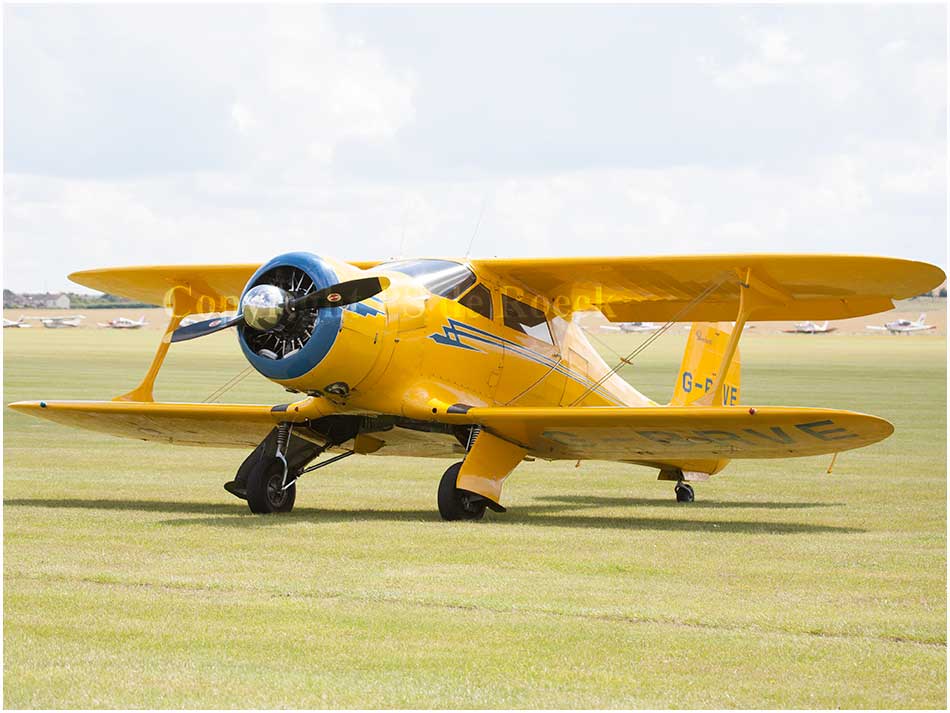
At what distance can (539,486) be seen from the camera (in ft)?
59.8

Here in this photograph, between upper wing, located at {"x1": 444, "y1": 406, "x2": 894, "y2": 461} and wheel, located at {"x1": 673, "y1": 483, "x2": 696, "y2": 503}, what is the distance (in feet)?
Answer: 7.52

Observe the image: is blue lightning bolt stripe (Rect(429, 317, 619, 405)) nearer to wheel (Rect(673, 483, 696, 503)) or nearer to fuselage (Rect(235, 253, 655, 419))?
fuselage (Rect(235, 253, 655, 419))

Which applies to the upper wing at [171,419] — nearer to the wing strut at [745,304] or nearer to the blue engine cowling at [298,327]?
the blue engine cowling at [298,327]

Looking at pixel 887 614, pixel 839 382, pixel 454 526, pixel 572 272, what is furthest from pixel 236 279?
pixel 839 382

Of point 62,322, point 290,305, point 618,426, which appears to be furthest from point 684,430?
point 62,322

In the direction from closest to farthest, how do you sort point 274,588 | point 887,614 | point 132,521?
1. point 887,614
2. point 274,588
3. point 132,521

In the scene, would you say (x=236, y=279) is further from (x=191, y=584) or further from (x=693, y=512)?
(x=191, y=584)

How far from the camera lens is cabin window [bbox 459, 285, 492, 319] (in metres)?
14.1

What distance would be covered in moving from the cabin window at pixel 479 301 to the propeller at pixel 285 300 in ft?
5.99

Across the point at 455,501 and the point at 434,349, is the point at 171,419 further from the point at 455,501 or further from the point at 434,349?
the point at 455,501

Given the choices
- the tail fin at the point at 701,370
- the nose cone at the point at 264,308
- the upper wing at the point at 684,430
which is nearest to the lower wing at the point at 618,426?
the upper wing at the point at 684,430

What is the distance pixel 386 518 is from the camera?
1316 cm

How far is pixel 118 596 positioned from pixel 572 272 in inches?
284

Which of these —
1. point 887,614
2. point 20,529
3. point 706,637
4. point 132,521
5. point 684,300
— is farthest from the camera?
point 684,300
